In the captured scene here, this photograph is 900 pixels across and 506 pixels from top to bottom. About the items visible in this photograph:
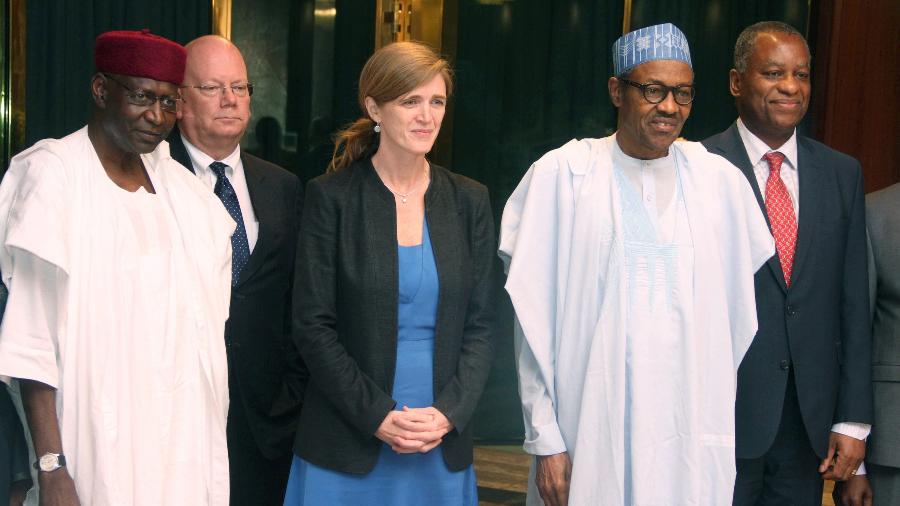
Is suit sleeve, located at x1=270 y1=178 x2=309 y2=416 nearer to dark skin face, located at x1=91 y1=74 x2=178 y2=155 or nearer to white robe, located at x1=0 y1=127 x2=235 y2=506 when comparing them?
white robe, located at x1=0 y1=127 x2=235 y2=506

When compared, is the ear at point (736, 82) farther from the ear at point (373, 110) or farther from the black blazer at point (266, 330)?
the black blazer at point (266, 330)

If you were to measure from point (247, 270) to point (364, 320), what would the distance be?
54cm

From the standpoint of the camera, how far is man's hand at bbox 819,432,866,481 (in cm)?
292

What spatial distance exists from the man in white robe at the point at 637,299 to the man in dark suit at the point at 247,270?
72cm

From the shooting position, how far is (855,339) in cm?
293

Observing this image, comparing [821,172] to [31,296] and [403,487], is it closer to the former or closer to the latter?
[403,487]

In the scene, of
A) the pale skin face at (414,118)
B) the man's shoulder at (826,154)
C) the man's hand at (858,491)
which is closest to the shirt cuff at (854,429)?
the man's hand at (858,491)

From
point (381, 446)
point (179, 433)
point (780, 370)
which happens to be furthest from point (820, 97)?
point (179, 433)

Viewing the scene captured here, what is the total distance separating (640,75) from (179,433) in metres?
1.45

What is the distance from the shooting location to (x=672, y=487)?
8.75ft

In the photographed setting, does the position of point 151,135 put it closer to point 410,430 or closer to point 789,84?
point 410,430

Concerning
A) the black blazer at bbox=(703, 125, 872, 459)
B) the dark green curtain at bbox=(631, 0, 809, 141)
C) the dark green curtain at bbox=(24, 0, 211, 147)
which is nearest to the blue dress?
the black blazer at bbox=(703, 125, 872, 459)

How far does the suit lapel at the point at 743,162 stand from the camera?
9.46 ft

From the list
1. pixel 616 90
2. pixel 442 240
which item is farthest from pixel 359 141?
pixel 616 90
